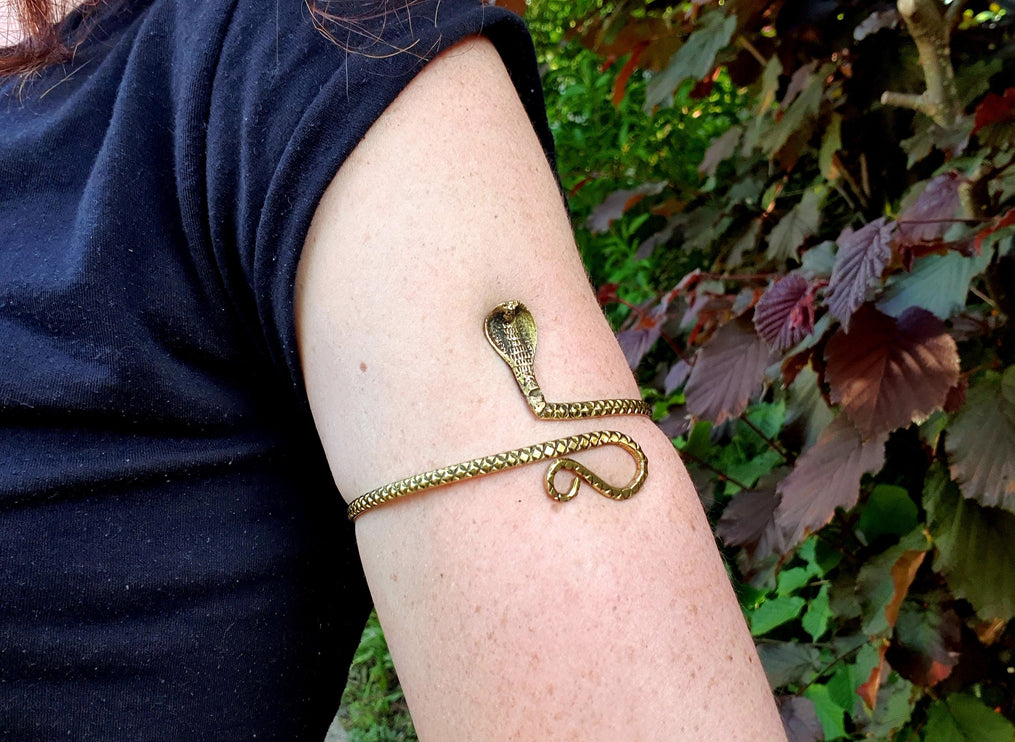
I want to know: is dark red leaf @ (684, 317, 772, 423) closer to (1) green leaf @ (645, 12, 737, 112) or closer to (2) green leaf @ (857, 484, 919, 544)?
(2) green leaf @ (857, 484, 919, 544)

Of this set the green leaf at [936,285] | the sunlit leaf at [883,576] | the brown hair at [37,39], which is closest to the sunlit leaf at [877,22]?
the green leaf at [936,285]

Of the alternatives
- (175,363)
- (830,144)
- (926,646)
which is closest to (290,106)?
(175,363)

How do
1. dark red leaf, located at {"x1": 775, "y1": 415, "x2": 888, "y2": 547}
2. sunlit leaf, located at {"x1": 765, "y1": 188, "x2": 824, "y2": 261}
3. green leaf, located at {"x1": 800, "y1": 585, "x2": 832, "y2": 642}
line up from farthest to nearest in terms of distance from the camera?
sunlit leaf, located at {"x1": 765, "y1": 188, "x2": 824, "y2": 261} < green leaf, located at {"x1": 800, "y1": 585, "x2": 832, "y2": 642} < dark red leaf, located at {"x1": 775, "y1": 415, "x2": 888, "y2": 547}

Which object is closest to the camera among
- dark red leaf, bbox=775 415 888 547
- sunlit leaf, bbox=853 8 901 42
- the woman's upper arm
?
the woman's upper arm

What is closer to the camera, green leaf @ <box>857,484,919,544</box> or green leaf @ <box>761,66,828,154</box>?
green leaf @ <box>857,484,919,544</box>

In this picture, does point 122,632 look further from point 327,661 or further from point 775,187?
point 775,187

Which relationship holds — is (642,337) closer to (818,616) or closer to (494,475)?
(818,616)

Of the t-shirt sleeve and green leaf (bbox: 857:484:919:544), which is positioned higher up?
the t-shirt sleeve

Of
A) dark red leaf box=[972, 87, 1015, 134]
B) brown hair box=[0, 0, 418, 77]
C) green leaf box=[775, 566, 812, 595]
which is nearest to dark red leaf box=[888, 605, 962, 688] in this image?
green leaf box=[775, 566, 812, 595]
